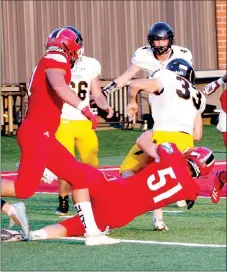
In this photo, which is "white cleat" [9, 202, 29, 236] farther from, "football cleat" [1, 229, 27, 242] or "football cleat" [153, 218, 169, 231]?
"football cleat" [153, 218, 169, 231]

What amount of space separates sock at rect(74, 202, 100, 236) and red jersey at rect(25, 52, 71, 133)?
74 cm

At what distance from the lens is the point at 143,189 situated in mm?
10359

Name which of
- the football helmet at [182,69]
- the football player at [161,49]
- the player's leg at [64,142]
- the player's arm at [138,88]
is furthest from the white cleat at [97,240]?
the player's leg at [64,142]

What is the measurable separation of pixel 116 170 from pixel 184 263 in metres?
9.03

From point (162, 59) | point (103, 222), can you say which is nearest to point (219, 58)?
point (162, 59)

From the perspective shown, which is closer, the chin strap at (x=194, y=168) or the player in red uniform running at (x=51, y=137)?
the chin strap at (x=194, y=168)

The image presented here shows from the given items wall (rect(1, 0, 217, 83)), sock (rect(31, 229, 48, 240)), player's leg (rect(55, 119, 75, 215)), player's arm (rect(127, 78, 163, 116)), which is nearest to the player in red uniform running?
sock (rect(31, 229, 48, 240))

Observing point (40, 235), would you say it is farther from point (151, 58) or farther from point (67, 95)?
→ point (151, 58)

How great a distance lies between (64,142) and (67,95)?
3.26 m

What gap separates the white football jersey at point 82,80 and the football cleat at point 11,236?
10.4 ft

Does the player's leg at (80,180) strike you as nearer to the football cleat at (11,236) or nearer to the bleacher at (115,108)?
the football cleat at (11,236)

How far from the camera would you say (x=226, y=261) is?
31.4 feet

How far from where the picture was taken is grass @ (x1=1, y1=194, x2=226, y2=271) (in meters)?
9.45

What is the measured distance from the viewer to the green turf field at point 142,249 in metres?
9.47
